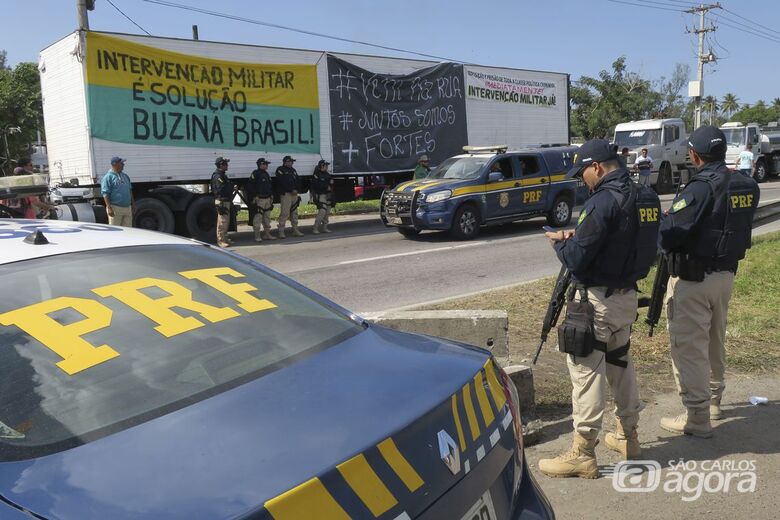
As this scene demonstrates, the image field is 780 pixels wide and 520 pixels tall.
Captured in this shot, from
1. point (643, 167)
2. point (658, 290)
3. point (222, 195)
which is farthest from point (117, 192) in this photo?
point (643, 167)

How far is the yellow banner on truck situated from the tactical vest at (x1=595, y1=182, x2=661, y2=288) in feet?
37.3

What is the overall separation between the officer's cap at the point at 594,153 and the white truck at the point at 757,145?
26.8 m

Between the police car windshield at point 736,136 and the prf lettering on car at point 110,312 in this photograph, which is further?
the police car windshield at point 736,136

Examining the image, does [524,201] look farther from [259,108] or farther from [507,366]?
[507,366]

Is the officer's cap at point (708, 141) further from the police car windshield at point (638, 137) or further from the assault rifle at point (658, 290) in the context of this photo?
the police car windshield at point (638, 137)

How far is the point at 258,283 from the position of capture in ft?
9.21

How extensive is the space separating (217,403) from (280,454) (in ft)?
1.21

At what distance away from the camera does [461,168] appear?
46.0ft

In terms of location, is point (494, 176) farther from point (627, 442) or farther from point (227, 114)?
point (627, 442)

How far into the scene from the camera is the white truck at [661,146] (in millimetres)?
24156

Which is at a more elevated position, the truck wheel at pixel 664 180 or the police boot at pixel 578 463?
the truck wheel at pixel 664 180

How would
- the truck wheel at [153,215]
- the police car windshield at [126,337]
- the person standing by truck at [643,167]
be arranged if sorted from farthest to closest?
1. the person standing by truck at [643,167]
2. the truck wheel at [153,215]
3. the police car windshield at [126,337]

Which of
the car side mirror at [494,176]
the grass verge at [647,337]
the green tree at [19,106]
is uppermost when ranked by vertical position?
the green tree at [19,106]

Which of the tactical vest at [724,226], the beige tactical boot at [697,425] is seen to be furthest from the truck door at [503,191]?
the beige tactical boot at [697,425]
